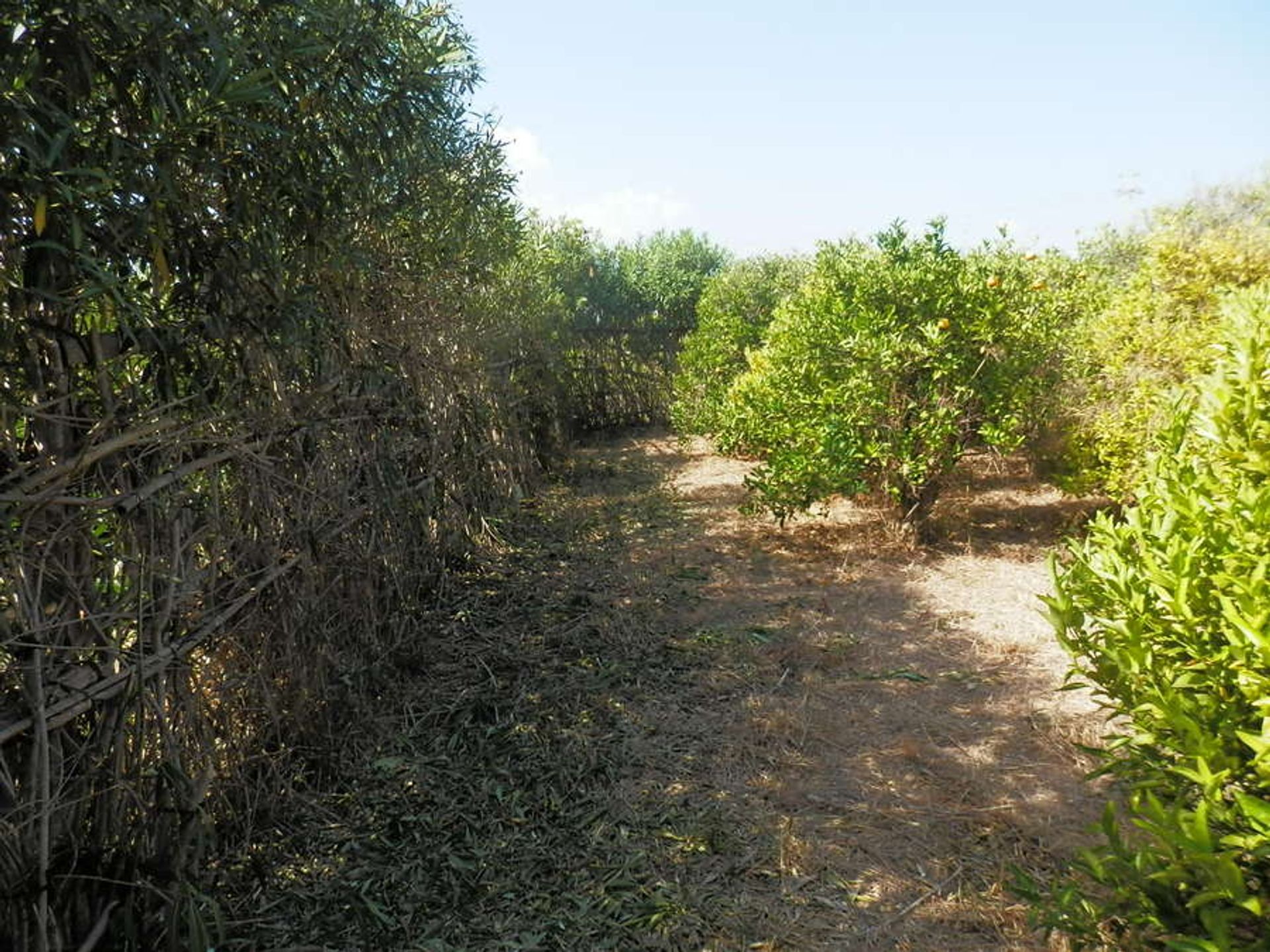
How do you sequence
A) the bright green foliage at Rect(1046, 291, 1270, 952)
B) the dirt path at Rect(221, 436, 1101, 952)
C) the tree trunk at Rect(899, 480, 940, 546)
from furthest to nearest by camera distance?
the tree trunk at Rect(899, 480, 940, 546) → the dirt path at Rect(221, 436, 1101, 952) → the bright green foliage at Rect(1046, 291, 1270, 952)

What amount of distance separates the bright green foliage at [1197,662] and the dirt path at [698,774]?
71 centimetres

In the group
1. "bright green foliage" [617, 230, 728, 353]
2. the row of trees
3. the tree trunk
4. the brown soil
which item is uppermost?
"bright green foliage" [617, 230, 728, 353]

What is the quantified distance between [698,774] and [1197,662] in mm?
2113

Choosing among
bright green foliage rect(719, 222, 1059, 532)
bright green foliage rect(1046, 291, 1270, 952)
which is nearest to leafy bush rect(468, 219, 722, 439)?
bright green foliage rect(719, 222, 1059, 532)

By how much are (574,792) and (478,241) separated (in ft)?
15.2

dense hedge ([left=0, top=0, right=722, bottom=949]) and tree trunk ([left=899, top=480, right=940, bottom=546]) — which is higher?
dense hedge ([left=0, top=0, right=722, bottom=949])

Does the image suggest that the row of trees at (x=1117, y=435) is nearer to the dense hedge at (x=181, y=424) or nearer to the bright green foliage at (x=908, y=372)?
the bright green foliage at (x=908, y=372)

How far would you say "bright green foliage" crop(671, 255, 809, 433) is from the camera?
34.7 ft

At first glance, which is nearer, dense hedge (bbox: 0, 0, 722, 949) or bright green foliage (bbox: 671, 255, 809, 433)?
dense hedge (bbox: 0, 0, 722, 949)

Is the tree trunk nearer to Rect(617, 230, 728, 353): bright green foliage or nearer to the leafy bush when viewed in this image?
the leafy bush

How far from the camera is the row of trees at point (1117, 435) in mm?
1673

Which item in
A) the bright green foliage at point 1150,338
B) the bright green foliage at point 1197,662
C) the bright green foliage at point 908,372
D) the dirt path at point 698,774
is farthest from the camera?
the bright green foliage at point 908,372

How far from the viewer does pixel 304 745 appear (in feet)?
10.6

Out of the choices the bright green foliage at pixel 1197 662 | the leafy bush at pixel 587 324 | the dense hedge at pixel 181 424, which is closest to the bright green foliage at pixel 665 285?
the leafy bush at pixel 587 324
